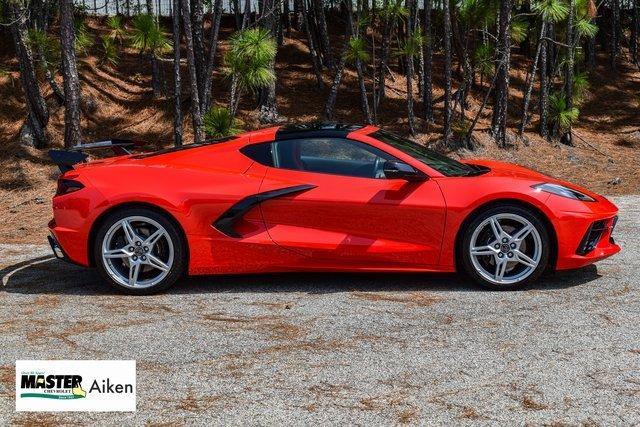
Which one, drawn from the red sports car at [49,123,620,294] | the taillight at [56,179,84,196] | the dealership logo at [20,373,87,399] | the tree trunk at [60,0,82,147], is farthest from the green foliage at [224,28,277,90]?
the dealership logo at [20,373,87,399]

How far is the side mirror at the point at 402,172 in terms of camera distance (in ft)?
20.0

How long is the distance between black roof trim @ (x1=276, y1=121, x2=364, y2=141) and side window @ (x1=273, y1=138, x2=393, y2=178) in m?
0.05

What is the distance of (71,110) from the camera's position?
48.4 feet

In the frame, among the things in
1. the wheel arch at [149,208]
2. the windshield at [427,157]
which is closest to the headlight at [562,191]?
the windshield at [427,157]

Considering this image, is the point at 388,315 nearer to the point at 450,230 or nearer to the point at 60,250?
the point at 450,230

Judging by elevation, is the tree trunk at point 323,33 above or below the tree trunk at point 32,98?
above

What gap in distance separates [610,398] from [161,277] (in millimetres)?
3645

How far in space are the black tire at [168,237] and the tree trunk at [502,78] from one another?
12.3 meters

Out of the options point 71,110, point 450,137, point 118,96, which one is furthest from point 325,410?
point 118,96

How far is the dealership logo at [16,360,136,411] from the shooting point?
399 cm

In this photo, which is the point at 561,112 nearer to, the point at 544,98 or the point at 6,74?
the point at 544,98

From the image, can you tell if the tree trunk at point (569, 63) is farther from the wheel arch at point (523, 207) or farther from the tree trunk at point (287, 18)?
the wheel arch at point (523, 207)

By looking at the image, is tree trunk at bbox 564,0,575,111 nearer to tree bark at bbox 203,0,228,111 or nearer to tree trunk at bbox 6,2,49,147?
tree bark at bbox 203,0,228,111

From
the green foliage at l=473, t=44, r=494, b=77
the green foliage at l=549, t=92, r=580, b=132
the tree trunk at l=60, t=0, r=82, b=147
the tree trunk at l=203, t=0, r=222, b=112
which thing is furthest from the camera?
the green foliage at l=549, t=92, r=580, b=132
